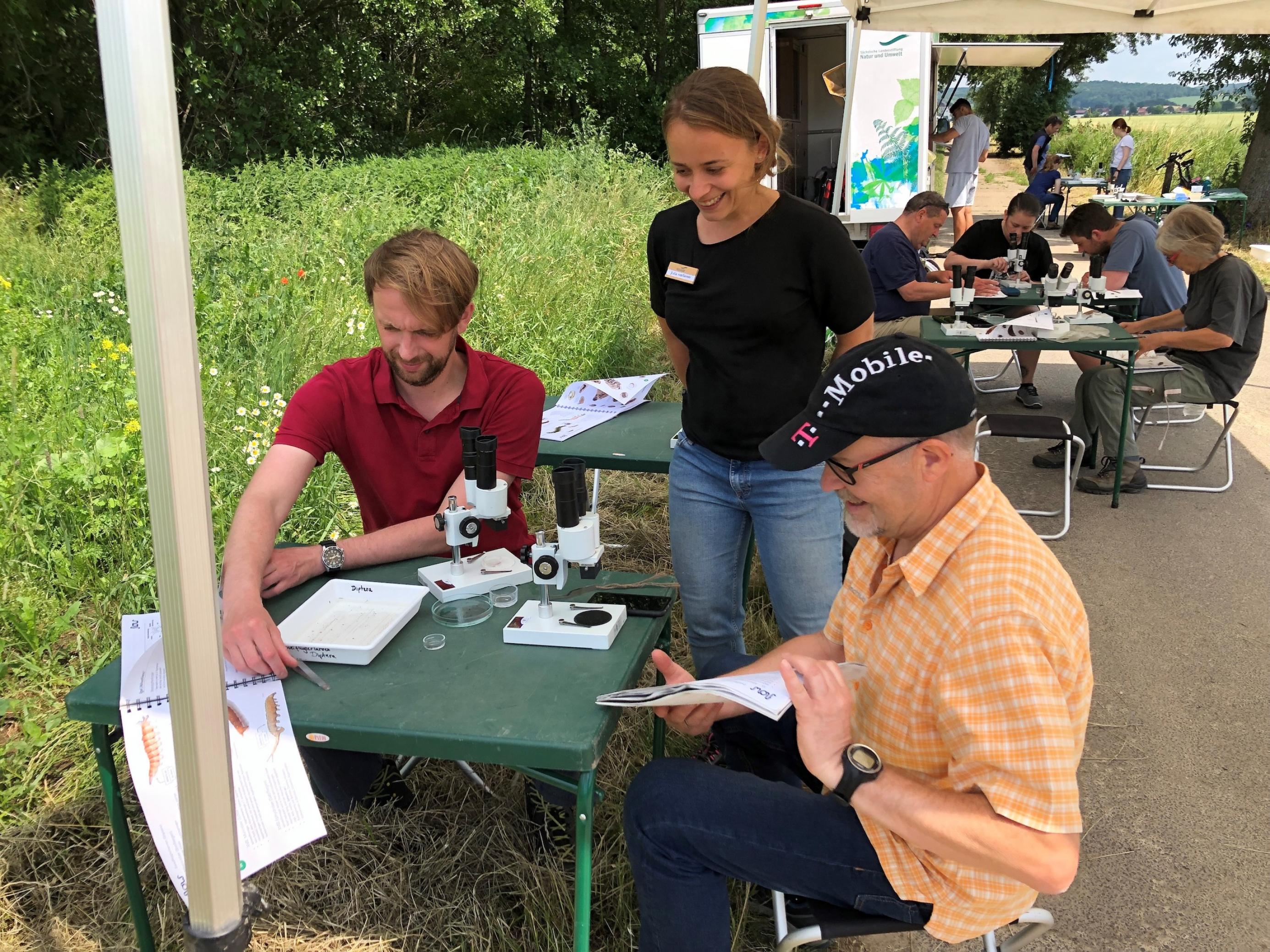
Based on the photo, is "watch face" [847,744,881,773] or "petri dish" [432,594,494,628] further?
"petri dish" [432,594,494,628]

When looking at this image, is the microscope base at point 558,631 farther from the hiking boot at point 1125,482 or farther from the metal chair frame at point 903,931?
the hiking boot at point 1125,482

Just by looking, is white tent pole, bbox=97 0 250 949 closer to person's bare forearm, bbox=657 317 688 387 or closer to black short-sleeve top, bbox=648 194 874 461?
black short-sleeve top, bbox=648 194 874 461

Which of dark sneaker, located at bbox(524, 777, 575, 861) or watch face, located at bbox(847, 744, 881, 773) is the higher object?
watch face, located at bbox(847, 744, 881, 773)

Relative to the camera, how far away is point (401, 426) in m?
2.41

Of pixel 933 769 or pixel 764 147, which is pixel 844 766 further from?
pixel 764 147

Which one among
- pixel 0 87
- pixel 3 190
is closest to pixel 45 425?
pixel 3 190

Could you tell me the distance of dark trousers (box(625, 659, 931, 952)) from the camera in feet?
5.30

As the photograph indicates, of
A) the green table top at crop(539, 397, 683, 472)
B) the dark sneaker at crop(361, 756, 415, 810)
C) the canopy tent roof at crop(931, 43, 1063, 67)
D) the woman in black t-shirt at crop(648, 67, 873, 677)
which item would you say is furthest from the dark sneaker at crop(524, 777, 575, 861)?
the canopy tent roof at crop(931, 43, 1063, 67)

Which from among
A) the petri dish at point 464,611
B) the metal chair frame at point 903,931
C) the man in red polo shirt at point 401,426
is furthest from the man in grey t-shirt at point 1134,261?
the petri dish at point 464,611

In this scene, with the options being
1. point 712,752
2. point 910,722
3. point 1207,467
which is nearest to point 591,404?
point 712,752

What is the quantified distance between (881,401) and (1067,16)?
5103mm

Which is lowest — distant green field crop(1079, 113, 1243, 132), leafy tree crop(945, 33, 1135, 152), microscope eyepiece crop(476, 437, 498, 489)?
microscope eyepiece crop(476, 437, 498, 489)

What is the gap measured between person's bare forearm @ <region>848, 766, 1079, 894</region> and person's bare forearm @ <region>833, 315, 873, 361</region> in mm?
1215

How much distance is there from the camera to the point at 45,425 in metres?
3.65
